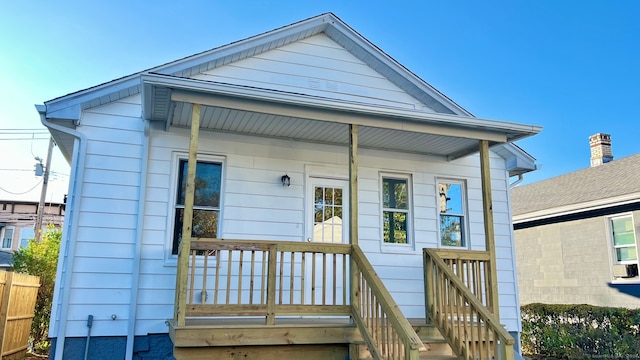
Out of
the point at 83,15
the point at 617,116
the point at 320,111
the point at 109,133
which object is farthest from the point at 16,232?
the point at 617,116

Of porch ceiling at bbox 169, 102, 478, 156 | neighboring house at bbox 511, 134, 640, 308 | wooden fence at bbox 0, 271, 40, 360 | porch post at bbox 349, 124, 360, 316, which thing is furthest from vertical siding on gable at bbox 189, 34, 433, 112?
neighboring house at bbox 511, 134, 640, 308

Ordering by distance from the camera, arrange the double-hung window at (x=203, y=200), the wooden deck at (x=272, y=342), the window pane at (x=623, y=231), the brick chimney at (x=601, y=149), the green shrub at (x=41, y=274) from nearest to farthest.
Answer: the wooden deck at (x=272, y=342), the double-hung window at (x=203, y=200), the green shrub at (x=41, y=274), the window pane at (x=623, y=231), the brick chimney at (x=601, y=149)

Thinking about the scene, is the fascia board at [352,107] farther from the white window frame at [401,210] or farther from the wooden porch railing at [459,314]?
the wooden porch railing at [459,314]

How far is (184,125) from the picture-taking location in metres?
6.60

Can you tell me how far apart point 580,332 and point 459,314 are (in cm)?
493

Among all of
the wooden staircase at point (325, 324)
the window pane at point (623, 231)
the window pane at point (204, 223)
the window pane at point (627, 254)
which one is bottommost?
the wooden staircase at point (325, 324)

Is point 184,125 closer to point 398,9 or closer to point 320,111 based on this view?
point 320,111

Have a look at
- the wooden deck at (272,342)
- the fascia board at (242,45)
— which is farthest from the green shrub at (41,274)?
the wooden deck at (272,342)

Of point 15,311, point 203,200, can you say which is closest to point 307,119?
point 203,200

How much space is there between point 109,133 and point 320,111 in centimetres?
282

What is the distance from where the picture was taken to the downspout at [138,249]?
19.5ft

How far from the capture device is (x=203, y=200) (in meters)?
6.64

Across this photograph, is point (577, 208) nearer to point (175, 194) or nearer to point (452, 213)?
point (452, 213)

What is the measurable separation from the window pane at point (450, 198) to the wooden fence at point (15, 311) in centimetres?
674
